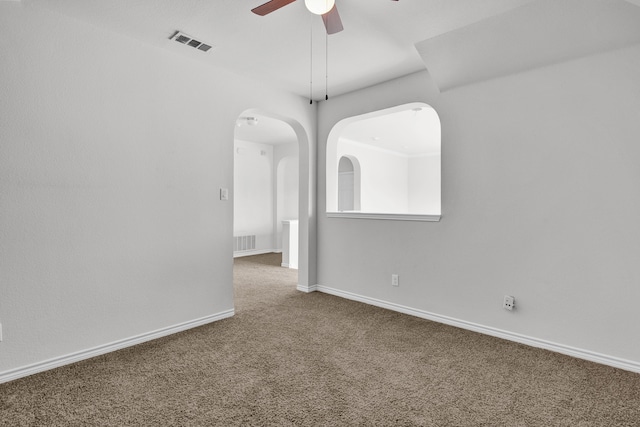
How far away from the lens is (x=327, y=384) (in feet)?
6.89

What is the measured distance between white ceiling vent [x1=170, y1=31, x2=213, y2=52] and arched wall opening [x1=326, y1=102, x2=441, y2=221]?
1.76 m

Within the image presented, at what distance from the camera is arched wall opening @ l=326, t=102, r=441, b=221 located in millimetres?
4258

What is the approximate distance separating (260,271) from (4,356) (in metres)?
3.58

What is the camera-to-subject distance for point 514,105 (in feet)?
8.89

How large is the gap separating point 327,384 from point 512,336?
167cm

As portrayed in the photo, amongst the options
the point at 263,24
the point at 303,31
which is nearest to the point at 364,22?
the point at 303,31

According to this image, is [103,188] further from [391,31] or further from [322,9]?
[391,31]

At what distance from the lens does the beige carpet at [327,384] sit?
1783 mm

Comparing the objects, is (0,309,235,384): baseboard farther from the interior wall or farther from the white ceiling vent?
the white ceiling vent

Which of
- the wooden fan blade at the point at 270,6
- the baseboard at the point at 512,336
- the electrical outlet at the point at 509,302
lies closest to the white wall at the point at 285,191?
the baseboard at the point at 512,336

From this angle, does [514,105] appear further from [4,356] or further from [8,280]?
[4,356]

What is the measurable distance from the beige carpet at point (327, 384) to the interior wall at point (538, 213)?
31 cm

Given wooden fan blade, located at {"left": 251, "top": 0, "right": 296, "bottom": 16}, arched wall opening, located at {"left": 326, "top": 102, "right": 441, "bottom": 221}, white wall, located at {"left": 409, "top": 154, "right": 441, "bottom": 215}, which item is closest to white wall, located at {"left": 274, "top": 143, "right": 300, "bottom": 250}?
arched wall opening, located at {"left": 326, "top": 102, "right": 441, "bottom": 221}

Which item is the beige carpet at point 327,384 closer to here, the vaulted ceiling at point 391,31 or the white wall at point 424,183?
the vaulted ceiling at point 391,31
